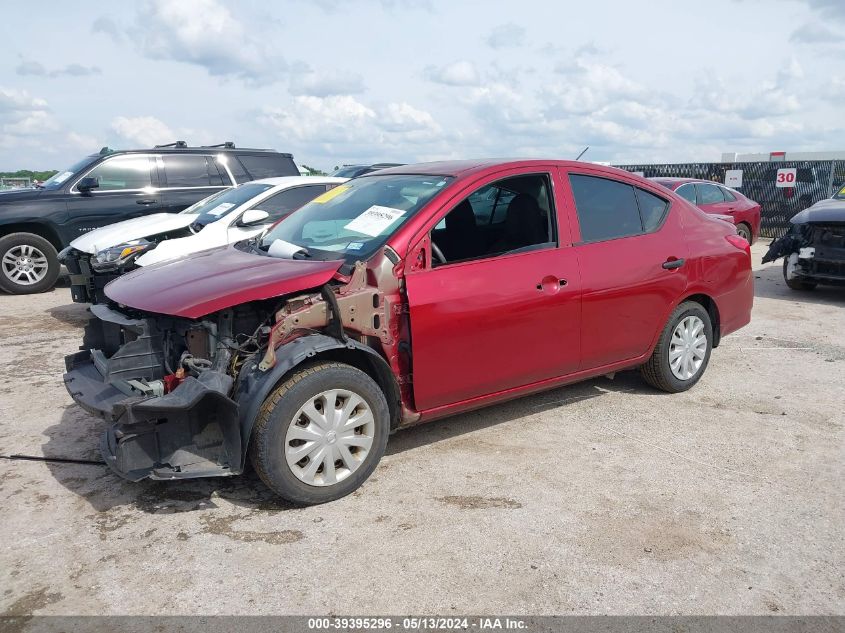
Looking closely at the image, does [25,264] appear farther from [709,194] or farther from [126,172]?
[709,194]

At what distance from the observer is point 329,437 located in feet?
12.0

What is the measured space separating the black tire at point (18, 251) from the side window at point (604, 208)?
7.77m

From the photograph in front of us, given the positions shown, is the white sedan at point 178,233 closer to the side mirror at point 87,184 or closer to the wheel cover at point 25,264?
the side mirror at point 87,184

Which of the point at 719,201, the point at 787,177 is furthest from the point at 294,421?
the point at 787,177

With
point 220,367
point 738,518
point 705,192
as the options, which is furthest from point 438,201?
point 705,192

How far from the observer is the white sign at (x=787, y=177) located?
18.7 metres

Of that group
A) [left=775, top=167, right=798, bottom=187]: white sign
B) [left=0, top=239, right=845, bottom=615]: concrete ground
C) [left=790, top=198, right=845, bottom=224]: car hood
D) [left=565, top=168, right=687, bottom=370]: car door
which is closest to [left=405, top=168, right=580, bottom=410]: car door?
[left=565, top=168, right=687, bottom=370]: car door

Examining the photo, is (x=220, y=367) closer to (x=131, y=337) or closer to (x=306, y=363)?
(x=306, y=363)

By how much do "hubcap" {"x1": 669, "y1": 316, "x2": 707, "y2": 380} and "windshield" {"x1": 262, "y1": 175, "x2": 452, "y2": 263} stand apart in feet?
7.38

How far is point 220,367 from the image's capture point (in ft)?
11.8

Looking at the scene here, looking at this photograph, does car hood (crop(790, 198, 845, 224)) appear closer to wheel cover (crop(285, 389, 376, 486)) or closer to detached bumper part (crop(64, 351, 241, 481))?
wheel cover (crop(285, 389, 376, 486))

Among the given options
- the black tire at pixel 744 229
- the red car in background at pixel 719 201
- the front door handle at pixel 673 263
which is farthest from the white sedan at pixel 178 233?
the black tire at pixel 744 229

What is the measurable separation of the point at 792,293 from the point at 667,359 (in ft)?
19.6

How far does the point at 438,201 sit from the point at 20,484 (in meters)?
2.85
